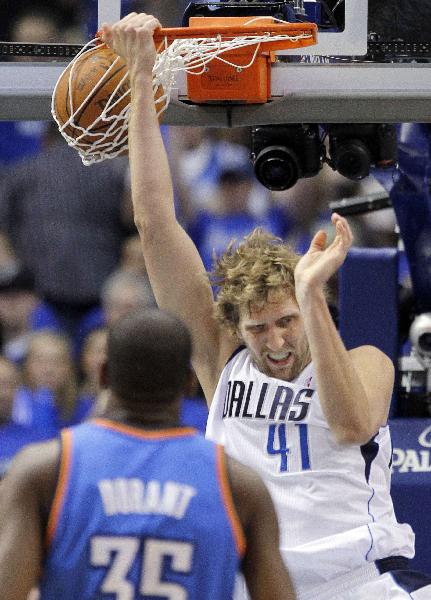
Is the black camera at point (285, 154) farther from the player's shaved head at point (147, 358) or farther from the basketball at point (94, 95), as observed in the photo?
the player's shaved head at point (147, 358)

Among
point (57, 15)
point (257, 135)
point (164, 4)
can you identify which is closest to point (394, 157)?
point (257, 135)

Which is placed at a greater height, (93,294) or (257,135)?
(257,135)

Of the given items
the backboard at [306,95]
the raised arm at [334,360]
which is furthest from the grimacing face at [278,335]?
the backboard at [306,95]

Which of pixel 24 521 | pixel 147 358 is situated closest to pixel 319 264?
pixel 147 358

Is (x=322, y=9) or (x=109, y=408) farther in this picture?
(x=322, y=9)

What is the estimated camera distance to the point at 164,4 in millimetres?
4863

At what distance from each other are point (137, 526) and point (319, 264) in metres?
0.94

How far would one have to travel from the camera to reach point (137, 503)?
210cm

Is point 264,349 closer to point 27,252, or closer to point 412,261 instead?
point 412,261

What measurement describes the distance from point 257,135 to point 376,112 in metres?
0.89

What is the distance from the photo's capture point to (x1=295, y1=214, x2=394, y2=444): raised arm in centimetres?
280

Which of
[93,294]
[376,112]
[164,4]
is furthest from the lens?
[93,294]

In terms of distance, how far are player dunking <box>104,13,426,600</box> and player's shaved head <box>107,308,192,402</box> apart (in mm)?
712

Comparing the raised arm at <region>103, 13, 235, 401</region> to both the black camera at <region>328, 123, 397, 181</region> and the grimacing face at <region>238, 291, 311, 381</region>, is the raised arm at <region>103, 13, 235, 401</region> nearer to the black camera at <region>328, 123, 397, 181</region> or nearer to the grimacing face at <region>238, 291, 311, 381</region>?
the grimacing face at <region>238, 291, 311, 381</region>
